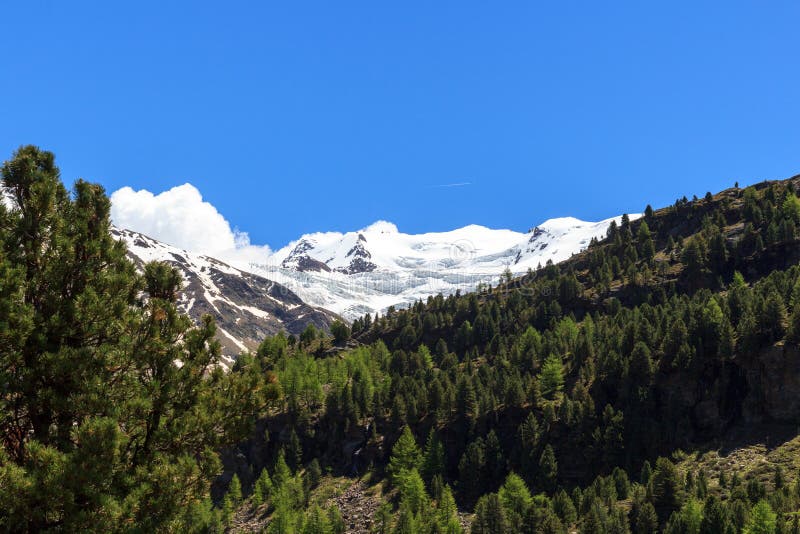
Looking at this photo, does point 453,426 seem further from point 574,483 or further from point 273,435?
point 273,435

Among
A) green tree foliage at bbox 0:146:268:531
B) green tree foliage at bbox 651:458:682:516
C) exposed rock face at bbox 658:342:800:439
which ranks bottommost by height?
green tree foliage at bbox 651:458:682:516

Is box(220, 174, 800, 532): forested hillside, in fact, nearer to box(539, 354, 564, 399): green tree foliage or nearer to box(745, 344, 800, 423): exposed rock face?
box(745, 344, 800, 423): exposed rock face

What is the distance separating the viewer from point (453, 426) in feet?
505

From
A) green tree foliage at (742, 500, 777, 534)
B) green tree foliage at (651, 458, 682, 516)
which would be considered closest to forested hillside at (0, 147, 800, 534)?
green tree foliage at (651, 458, 682, 516)

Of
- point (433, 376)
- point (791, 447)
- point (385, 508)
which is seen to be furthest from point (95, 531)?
point (433, 376)

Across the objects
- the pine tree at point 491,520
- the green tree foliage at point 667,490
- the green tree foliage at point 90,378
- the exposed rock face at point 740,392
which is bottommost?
the pine tree at point 491,520

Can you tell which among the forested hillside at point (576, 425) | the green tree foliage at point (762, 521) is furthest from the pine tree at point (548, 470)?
the green tree foliage at point (762, 521)

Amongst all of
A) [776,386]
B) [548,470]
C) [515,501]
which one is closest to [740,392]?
[776,386]

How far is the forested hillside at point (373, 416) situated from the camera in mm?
16625

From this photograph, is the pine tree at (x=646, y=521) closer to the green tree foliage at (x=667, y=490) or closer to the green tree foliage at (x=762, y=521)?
the green tree foliage at (x=667, y=490)

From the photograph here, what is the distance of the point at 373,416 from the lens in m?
167

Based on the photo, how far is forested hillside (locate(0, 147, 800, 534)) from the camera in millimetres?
16625

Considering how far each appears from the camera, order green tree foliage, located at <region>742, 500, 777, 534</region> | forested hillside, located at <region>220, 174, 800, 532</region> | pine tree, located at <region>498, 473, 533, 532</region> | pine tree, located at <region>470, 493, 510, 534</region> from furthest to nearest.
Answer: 1. forested hillside, located at <region>220, 174, 800, 532</region>
2. pine tree, located at <region>498, 473, 533, 532</region>
3. pine tree, located at <region>470, 493, 510, 534</region>
4. green tree foliage, located at <region>742, 500, 777, 534</region>

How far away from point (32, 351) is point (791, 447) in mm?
126201
